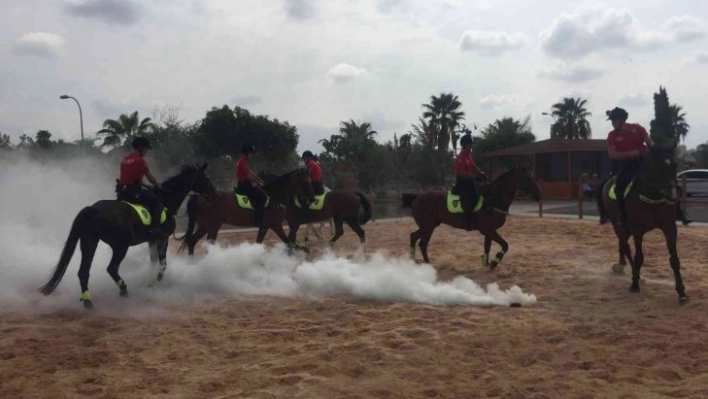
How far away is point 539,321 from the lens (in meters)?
7.19

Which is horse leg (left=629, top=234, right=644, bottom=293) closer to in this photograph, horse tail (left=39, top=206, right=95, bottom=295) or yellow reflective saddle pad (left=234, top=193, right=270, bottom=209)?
yellow reflective saddle pad (left=234, top=193, right=270, bottom=209)

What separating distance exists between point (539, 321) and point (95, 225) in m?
6.32

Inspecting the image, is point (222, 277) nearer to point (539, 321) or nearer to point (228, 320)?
point (228, 320)

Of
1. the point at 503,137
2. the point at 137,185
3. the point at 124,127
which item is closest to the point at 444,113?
the point at 503,137

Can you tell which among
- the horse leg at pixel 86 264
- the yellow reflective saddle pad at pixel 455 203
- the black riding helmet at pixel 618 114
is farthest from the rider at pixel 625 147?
the horse leg at pixel 86 264

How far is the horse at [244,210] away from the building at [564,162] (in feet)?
94.2

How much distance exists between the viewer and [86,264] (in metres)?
8.23

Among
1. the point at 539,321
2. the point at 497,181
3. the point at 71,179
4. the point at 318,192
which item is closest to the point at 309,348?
the point at 539,321

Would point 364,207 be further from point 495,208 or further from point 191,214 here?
point 191,214

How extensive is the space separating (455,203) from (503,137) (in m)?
43.7

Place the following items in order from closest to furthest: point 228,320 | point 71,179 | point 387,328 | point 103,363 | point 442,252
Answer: point 103,363, point 387,328, point 228,320, point 442,252, point 71,179

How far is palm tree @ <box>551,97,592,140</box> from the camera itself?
62.5m

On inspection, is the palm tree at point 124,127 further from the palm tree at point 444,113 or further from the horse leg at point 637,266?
the horse leg at point 637,266

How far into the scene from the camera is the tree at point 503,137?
5338 cm
